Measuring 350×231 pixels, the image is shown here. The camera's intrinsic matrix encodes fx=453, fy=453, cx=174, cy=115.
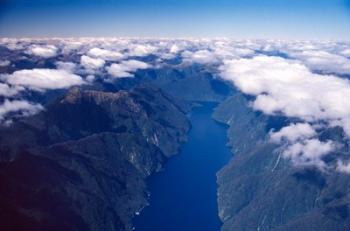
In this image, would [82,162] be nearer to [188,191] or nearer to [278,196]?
[188,191]

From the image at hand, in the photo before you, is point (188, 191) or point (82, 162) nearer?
point (82, 162)

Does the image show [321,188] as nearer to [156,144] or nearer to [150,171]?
A: [150,171]

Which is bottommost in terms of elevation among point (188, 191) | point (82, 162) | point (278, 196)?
point (188, 191)

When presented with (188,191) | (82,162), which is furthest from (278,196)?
(82,162)

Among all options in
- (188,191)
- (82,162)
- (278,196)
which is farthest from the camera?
(188,191)

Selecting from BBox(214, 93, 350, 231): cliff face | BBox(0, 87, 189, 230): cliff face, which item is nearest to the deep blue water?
BBox(214, 93, 350, 231): cliff face

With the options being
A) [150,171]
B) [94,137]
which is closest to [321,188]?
[150,171]

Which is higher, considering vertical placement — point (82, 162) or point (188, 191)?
point (82, 162)

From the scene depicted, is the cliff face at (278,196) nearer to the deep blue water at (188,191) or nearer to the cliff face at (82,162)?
the deep blue water at (188,191)
